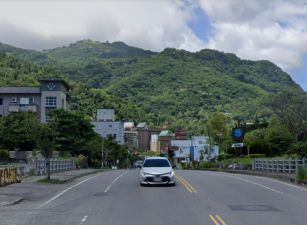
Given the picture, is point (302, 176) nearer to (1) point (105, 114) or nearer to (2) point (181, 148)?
(1) point (105, 114)

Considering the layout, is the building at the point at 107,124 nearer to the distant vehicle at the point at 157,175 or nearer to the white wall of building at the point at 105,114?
the white wall of building at the point at 105,114

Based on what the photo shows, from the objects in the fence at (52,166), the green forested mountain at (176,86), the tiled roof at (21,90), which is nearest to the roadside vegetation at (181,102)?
the green forested mountain at (176,86)

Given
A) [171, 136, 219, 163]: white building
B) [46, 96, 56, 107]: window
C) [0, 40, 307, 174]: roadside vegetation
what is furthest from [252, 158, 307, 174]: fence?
[171, 136, 219, 163]: white building

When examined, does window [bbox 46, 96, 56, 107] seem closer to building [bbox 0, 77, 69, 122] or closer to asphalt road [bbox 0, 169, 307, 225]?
building [bbox 0, 77, 69, 122]

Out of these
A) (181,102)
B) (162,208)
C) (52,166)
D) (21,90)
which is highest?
(181,102)

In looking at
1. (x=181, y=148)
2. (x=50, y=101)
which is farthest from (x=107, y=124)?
(x=50, y=101)

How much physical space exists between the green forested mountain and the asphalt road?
121 m

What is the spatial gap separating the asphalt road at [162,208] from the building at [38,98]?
8441 centimetres

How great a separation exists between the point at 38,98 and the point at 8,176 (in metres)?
81.7

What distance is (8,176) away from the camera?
2956cm

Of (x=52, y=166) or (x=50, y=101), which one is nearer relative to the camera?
(x=52, y=166)

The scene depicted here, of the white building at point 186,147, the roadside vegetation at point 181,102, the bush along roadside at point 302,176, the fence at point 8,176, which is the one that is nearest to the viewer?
the fence at point 8,176

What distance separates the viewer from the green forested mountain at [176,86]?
517 ft

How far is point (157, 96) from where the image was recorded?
177m
